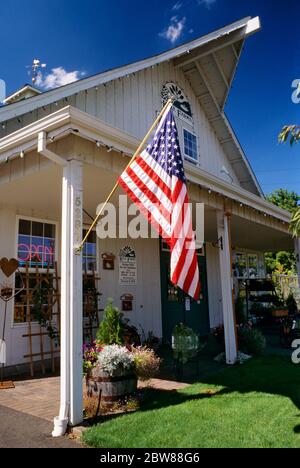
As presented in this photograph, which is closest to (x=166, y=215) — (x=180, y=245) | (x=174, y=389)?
(x=180, y=245)

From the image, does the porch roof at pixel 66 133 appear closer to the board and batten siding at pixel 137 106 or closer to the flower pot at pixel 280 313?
the board and batten siding at pixel 137 106

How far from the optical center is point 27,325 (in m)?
7.12

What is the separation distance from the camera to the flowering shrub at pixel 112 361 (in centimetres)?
481

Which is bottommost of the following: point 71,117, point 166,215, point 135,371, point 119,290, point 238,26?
point 135,371

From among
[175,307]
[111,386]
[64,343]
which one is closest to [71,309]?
[64,343]

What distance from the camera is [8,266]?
6855 mm

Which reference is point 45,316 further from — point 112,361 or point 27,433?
point 27,433

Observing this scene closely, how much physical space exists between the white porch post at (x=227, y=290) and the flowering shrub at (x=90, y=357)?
3145mm

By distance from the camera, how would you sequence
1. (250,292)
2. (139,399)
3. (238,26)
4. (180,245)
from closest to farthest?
1. (180,245)
2. (139,399)
3. (238,26)
4. (250,292)

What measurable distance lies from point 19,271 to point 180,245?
4.26 m

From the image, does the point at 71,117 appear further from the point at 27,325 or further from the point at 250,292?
the point at 250,292

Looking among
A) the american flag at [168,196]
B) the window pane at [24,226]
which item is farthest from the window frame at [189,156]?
the american flag at [168,196]

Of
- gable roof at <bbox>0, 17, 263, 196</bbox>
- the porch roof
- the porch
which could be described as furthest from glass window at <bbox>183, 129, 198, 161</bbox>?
the porch roof

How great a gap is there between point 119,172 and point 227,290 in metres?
3.57
